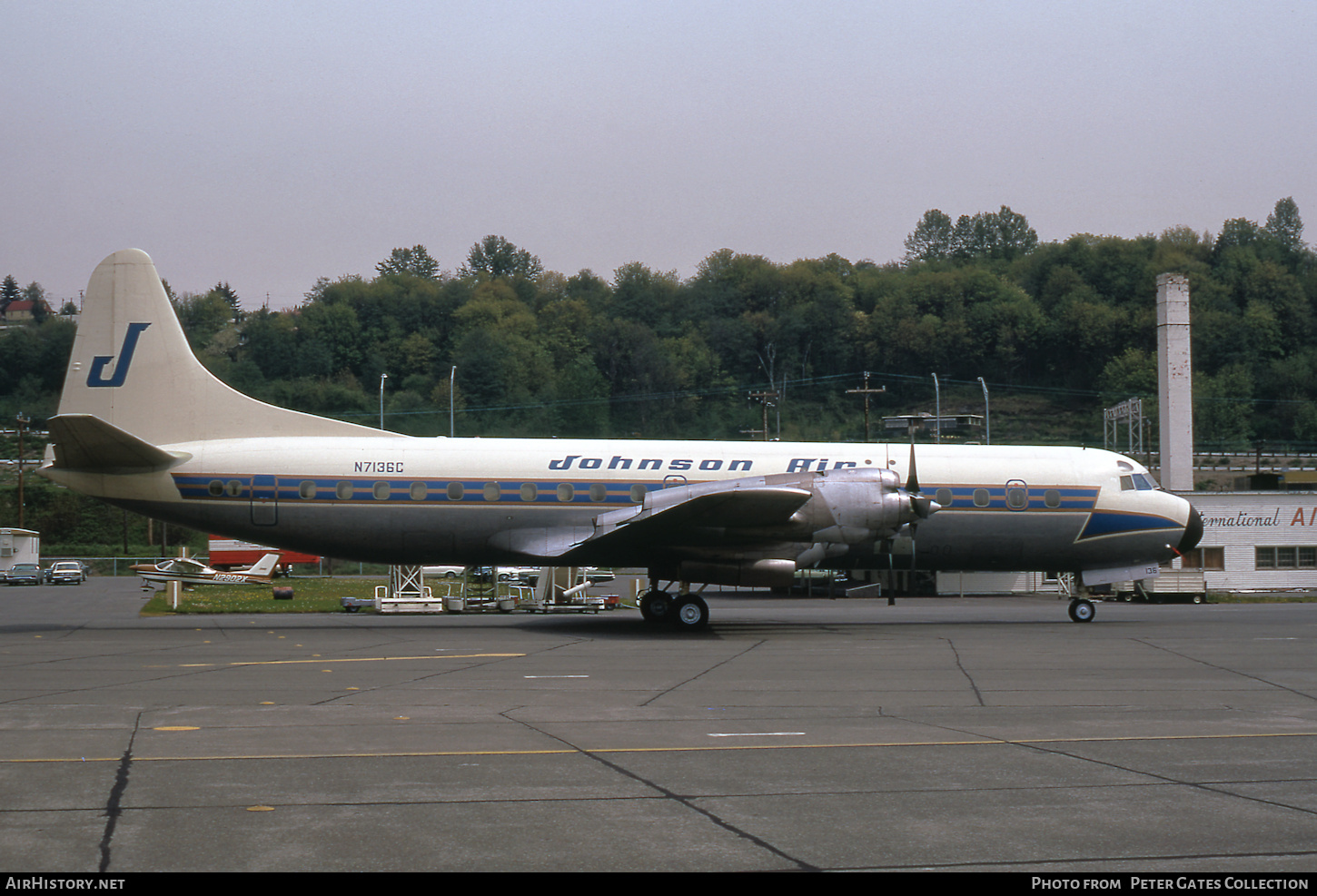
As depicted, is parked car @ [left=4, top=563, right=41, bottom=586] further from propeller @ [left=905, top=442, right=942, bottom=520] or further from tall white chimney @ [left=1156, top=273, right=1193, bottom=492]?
tall white chimney @ [left=1156, top=273, right=1193, bottom=492]

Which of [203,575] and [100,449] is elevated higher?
[100,449]

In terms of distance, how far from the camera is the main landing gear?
69.7 feet

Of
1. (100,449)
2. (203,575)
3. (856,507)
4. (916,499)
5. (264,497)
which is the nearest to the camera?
(100,449)

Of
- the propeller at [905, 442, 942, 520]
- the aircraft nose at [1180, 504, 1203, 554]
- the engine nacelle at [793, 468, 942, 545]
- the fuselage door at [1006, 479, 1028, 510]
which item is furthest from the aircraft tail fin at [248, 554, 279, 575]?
the aircraft nose at [1180, 504, 1203, 554]

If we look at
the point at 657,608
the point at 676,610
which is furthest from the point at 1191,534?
the point at 657,608

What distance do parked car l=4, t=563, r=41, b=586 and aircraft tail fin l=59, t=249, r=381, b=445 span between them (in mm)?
35025

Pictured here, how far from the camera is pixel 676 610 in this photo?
21.4 metres

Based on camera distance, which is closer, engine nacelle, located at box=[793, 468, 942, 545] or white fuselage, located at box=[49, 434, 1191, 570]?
engine nacelle, located at box=[793, 468, 942, 545]

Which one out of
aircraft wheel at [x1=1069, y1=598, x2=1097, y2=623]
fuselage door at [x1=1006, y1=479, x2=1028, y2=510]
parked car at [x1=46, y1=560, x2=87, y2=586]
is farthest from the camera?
parked car at [x1=46, y1=560, x2=87, y2=586]

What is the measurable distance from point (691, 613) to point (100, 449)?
11.7 meters

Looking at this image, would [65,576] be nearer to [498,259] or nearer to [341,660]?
A: [341,660]

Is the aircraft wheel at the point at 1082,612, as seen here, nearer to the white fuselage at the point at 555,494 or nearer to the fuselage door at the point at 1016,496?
the white fuselage at the point at 555,494

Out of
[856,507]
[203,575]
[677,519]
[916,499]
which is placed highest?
[916,499]
